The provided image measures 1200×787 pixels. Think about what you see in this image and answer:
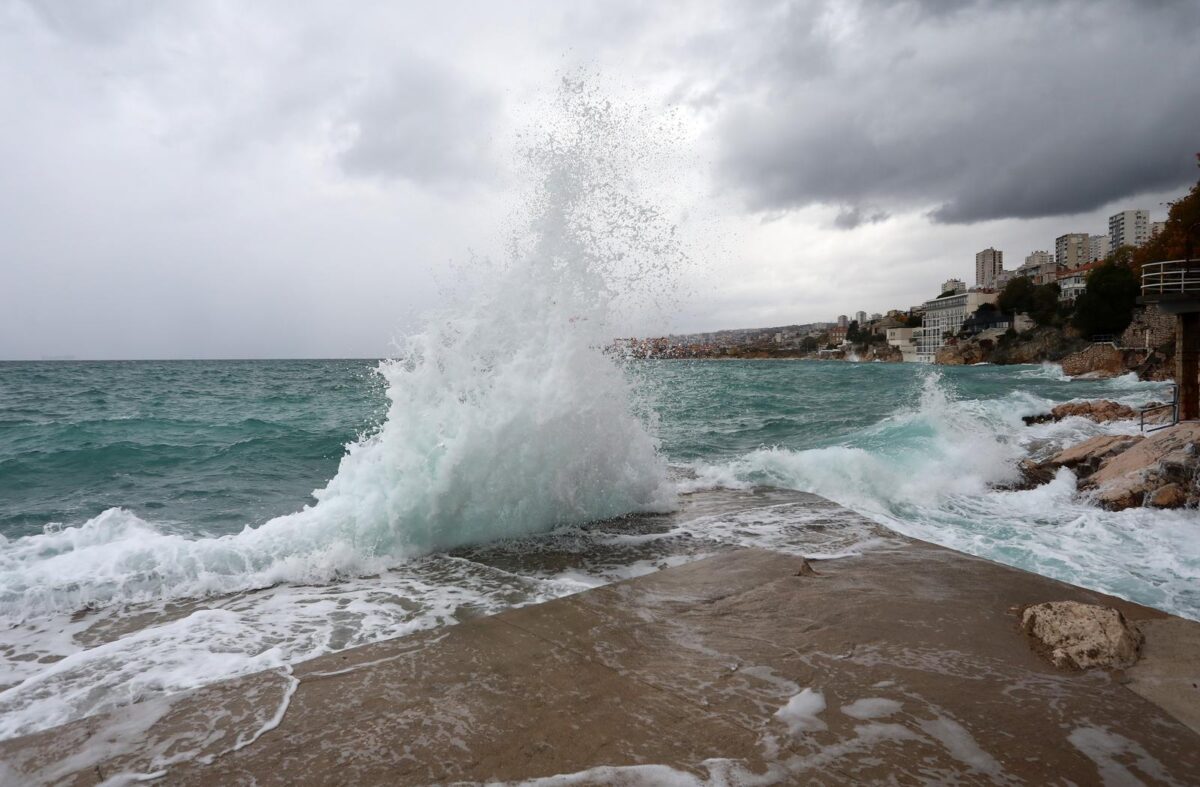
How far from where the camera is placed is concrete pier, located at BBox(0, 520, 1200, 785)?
9.62 ft

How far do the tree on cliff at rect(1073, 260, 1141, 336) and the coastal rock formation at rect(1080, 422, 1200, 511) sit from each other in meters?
60.7

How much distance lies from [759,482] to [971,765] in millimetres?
8057

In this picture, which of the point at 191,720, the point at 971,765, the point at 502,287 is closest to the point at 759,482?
the point at 502,287

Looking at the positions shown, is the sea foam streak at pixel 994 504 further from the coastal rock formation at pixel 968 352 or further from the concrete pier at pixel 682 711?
the coastal rock formation at pixel 968 352

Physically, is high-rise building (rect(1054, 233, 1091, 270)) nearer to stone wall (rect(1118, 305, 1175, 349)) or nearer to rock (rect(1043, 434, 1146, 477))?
stone wall (rect(1118, 305, 1175, 349))

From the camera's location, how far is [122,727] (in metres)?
3.46

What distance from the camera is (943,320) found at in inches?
4719

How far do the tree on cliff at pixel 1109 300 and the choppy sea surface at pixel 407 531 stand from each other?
192 ft

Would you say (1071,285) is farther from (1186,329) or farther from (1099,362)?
(1186,329)

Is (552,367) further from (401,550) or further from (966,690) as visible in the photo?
(966,690)

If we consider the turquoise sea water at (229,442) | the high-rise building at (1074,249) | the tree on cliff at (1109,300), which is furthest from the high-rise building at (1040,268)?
the turquoise sea water at (229,442)

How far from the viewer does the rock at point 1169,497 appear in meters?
8.33

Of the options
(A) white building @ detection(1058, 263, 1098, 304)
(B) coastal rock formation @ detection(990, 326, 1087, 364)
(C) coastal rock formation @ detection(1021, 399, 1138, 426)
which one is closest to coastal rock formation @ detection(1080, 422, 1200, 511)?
(C) coastal rock formation @ detection(1021, 399, 1138, 426)

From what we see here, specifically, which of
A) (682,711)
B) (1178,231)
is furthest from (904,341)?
(682,711)
